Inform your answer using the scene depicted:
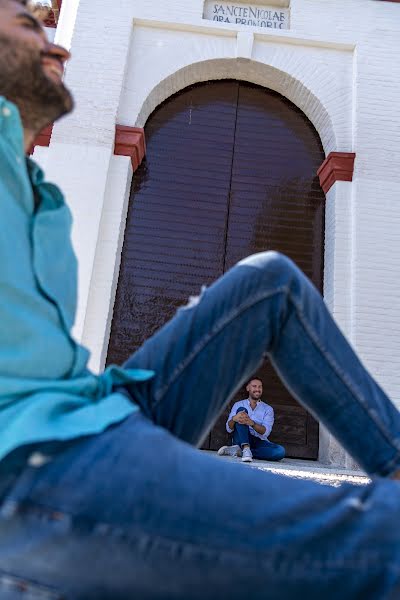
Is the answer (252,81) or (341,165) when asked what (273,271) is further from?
(252,81)

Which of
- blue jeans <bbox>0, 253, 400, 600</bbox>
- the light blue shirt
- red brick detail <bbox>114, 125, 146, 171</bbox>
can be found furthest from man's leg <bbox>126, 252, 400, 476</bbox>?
red brick detail <bbox>114, 125, 146, 171</bbox>

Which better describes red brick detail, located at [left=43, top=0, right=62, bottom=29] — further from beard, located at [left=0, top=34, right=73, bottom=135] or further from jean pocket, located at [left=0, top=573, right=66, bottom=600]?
jean pocket, located at [left=0, top=573, right=66, bottom=600]

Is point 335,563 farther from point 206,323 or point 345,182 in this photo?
point 345,182

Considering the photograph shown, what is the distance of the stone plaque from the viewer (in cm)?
650

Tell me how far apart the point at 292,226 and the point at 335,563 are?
18.4ft

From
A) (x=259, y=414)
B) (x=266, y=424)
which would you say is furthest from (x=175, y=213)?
(x=266, y=424)

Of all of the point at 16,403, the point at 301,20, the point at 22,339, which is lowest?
the point at 16,403

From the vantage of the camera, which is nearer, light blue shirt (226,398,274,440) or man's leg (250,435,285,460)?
man's leg (250,435,285,460)

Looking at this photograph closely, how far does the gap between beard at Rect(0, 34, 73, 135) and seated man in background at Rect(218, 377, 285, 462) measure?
400 cm

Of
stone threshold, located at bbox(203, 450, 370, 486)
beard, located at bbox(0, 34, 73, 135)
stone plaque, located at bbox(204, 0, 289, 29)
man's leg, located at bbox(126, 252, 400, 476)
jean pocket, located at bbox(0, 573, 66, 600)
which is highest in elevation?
stone plaque, located at bbox(204, 0, 289, 29)

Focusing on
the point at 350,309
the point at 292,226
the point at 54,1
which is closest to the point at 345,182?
the point at 292,226

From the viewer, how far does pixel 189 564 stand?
627mm

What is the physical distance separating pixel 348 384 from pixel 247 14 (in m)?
6.66

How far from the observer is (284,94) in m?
6.54
